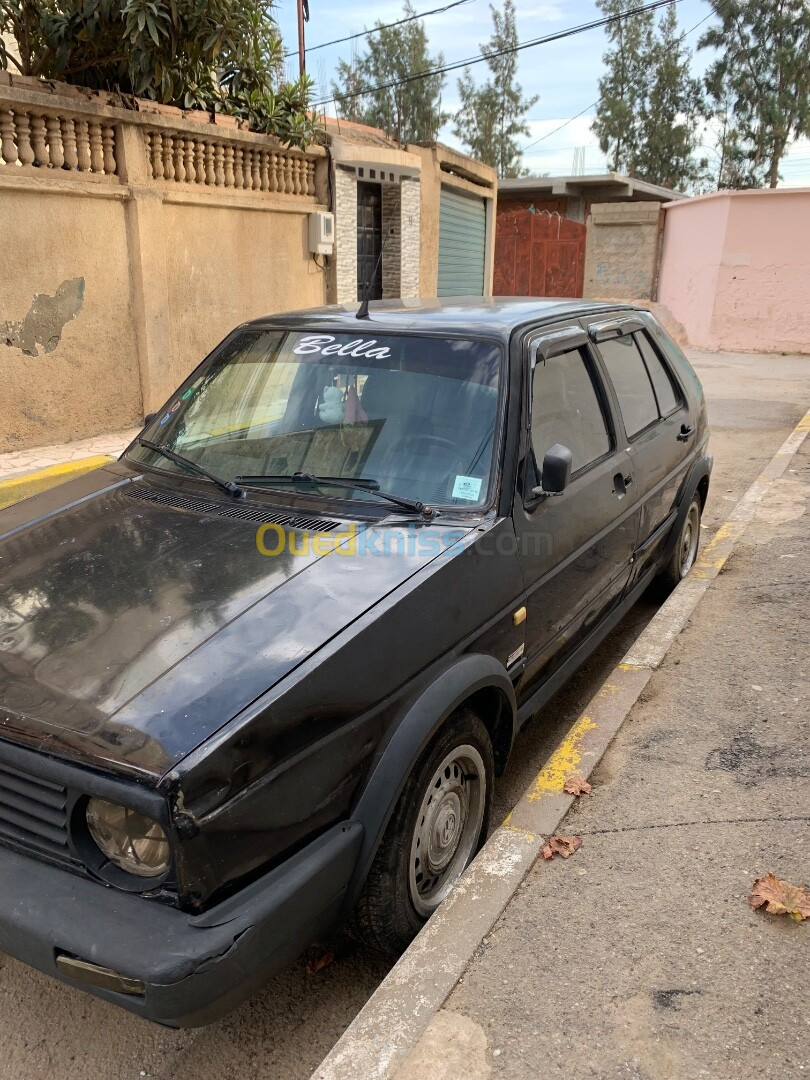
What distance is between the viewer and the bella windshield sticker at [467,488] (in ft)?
9.82

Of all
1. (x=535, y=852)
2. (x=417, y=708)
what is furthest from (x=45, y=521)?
(x=535, y=852)

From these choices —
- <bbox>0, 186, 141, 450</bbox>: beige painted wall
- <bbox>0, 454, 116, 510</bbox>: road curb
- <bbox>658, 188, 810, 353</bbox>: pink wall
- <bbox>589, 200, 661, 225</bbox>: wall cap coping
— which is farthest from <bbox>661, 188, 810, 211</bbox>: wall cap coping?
<bbox>0, 454, 116, 510</bbox>: road curb

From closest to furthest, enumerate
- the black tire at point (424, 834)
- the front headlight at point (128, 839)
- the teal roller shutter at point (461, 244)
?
the front headlight at point (128, 839) → the black tire at point (424, 834) → the teal roller shutter at point (461, 244)

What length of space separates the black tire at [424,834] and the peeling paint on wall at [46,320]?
6.35 meters

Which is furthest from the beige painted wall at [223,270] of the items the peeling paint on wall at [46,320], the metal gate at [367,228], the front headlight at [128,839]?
the front headlight at [128,839]

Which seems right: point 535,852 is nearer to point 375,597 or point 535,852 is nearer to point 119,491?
point 375,597

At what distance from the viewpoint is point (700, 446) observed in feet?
17.7

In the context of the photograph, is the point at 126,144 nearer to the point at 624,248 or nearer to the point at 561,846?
the point at 561,846

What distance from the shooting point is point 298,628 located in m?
2.29

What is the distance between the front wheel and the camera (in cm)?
512

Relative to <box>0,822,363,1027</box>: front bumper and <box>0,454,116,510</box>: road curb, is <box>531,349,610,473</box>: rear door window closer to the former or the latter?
<box>0,822,363,1027</box>: front bumper

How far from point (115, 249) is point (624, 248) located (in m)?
15.7

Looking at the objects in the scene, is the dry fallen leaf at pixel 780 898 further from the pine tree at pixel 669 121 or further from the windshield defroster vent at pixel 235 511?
the pine tree at pixel 669 121

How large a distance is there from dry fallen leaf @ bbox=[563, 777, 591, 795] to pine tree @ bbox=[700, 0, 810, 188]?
148ft
